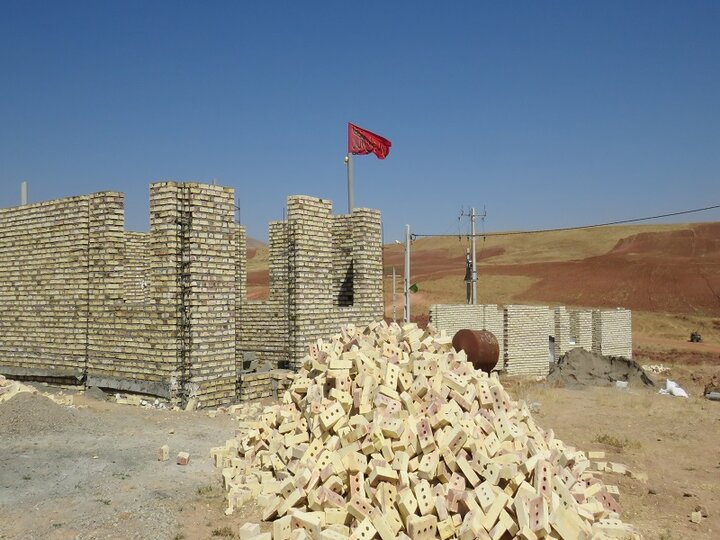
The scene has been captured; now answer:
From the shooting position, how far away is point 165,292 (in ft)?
29.7

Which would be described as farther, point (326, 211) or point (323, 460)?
point (326, 211)

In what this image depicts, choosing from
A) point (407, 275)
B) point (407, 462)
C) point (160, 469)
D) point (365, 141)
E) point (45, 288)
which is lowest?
point (160, 469)

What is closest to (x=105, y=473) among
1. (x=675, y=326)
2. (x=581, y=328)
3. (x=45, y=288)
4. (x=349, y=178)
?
(x=45, y=288)

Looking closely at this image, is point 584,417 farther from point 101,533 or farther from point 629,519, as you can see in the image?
point 101,533

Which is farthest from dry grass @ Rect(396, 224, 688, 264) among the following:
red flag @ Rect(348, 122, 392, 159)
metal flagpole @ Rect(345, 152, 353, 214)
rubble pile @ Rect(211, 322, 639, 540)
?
rubble pile @ Rect(211, 322, 639, 540)

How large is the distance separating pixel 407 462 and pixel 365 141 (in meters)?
12.1

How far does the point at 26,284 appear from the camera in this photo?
1091 cm

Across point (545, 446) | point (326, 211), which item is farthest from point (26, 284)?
point (545, 446)

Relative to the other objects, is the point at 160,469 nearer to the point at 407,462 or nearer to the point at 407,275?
the point at 407,462

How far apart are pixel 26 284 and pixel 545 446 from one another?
9.67 metres

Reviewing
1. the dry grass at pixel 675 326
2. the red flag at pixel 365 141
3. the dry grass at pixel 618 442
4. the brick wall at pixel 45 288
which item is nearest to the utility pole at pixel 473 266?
the red flag at pixel 365 141

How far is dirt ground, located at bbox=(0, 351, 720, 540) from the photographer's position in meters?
5.10

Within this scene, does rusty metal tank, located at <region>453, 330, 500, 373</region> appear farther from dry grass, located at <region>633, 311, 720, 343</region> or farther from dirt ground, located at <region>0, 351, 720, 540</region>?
dry grass, located at <region>633, 311, 720, 343</region>

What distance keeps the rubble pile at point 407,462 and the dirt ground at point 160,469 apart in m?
0.43
